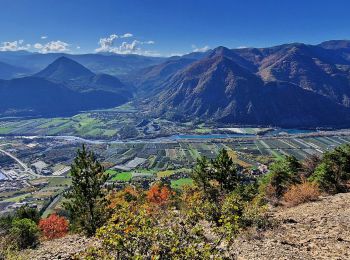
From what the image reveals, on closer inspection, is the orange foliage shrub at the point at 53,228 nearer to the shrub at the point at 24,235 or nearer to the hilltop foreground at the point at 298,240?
the shrub at the point at 24,235

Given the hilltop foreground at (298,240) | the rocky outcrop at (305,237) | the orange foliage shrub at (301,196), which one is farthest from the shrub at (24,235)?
the orange foliage shrub at (301,196)

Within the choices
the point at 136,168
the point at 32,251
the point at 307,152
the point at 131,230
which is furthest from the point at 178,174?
the point at 131,230

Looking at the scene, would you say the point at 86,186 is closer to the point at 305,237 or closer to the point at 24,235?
the point at 24,235

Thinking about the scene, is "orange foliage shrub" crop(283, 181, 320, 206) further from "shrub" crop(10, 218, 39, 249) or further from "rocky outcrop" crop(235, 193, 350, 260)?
"shrub" crop(10, 218, 39, 249)

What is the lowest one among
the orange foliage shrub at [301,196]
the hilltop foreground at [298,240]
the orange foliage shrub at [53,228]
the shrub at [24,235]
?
the orange foliage shrub at [53,228]

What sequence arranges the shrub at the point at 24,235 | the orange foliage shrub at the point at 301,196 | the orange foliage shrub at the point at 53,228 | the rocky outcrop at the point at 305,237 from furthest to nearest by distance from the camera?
the orange foliage shrub at the point at 53,228
the orange foliage shrub at the point at 301,196
the shrub at the point at 24,235
the rocky outcrop at the point at 305,237

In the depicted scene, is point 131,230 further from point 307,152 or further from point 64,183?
point 307,152

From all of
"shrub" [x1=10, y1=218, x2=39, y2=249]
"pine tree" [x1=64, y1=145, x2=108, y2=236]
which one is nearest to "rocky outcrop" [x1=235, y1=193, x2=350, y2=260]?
"shrub" [x1=10, y1=218, x2=39, y2=249]

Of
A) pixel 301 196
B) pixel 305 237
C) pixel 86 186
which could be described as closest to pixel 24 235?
pixel 86 186
